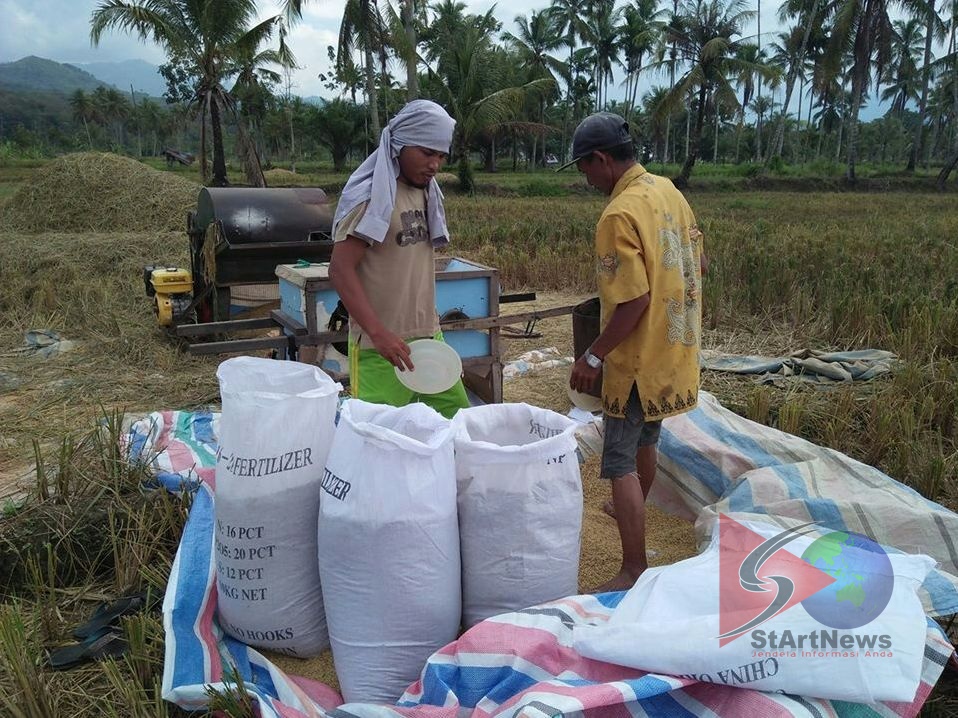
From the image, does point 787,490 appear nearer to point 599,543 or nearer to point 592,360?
point 599,543

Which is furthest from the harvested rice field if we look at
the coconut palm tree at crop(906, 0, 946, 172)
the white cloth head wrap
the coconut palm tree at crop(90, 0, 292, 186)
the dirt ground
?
the coconut palm tree at crop(906, 0, 946, 172)

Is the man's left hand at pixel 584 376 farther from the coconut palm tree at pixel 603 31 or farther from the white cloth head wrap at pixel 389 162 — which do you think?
→ the coconut palm tree at pixel 603 31

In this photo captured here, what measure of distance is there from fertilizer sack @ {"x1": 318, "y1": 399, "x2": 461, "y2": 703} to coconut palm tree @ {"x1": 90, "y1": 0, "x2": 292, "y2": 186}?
51.9 ft

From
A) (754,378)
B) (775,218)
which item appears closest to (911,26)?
(775,218)

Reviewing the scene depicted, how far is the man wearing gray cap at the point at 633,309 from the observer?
2.05m

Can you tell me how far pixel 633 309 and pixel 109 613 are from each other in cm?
174

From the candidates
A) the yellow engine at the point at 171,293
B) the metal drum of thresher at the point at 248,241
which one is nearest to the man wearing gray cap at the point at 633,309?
the metal drum of thresher at the point at 248,241

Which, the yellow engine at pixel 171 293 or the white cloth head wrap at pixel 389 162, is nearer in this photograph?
the white cloth head wrap at pixel 389 162

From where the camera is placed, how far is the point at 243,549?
6.00 feet

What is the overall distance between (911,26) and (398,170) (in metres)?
58.1

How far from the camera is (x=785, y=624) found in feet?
4.76

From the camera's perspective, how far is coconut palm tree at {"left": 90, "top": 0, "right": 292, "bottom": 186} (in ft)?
49.2

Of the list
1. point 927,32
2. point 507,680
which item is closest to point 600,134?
point 507,680

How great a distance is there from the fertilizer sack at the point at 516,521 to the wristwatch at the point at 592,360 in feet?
1.10
